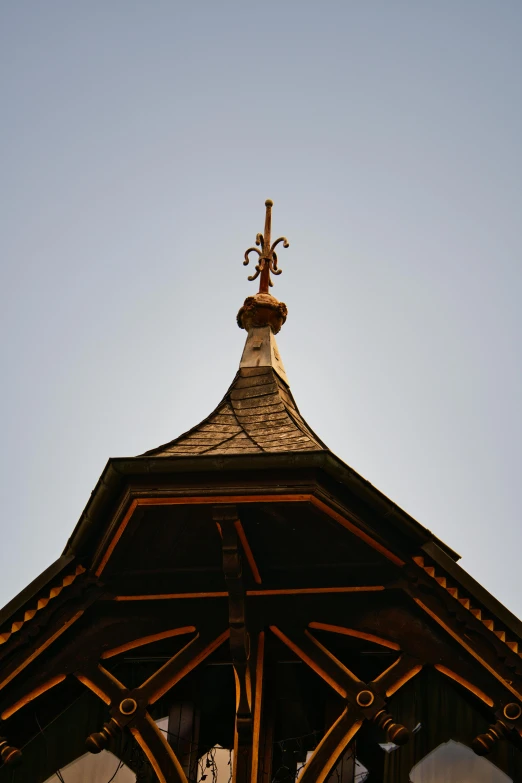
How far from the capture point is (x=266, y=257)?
13.5 m

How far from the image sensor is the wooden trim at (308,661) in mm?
10016

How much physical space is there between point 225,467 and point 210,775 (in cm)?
236

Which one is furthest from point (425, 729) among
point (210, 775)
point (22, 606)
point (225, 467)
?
point (22, 606)

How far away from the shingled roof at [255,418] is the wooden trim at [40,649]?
1.35m

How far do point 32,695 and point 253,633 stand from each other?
168cm

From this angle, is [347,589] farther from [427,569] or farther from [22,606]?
[22,606]

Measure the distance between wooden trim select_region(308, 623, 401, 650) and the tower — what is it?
10 millimetres

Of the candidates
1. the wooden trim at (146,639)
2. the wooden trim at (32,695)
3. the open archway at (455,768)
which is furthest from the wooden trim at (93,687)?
the open archway at (455,768)

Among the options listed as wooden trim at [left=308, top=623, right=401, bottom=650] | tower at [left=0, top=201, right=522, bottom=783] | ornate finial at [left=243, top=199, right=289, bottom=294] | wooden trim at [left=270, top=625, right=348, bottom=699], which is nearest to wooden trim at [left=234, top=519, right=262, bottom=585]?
tower at [left=0, top=201, right=522, bottom=783]

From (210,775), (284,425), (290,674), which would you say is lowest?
(210,775)

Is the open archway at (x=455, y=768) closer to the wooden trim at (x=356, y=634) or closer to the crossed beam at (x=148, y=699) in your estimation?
the wooden trim at (x=356, y=634)

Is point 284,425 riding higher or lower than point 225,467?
higher

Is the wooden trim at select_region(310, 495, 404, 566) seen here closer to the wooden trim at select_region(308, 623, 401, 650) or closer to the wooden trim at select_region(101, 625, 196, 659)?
the wooden trim at select_region(308, 623, 401, 650)

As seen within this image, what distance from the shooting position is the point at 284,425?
11.5m
